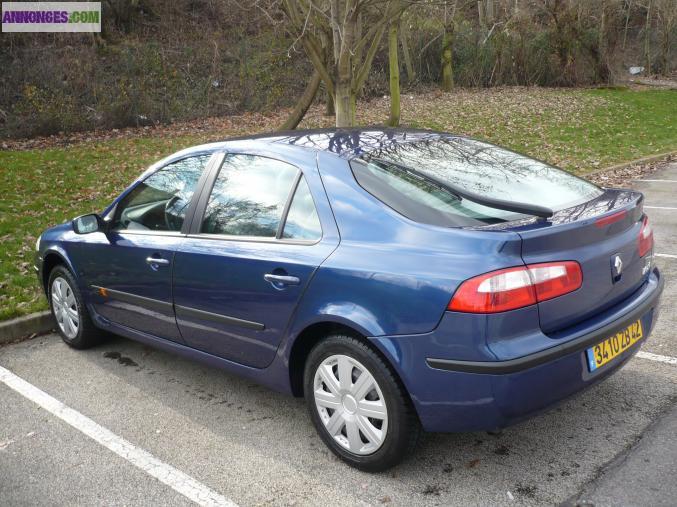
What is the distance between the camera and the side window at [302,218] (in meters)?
3.42

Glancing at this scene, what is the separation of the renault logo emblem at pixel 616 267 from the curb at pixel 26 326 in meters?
4.36

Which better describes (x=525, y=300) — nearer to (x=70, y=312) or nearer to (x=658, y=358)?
(x=658, y=358)

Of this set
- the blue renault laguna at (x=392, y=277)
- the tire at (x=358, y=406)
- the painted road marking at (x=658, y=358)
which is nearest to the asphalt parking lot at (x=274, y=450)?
the painted road marking at (x=658, y=358)

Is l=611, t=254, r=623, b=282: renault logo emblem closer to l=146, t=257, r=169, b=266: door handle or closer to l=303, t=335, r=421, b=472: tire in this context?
l=303, t=335, r=421, b=472: tire

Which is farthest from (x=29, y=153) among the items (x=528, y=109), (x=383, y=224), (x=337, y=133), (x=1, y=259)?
(x=528, y=109)

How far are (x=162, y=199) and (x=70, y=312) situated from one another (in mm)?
1424

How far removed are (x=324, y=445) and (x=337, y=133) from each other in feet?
5.80

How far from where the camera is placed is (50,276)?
5379 mm

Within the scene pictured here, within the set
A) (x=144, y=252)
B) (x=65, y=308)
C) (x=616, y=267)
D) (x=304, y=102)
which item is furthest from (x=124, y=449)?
(x=304, y=102)

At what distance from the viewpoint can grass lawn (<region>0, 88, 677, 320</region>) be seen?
27.9 ft

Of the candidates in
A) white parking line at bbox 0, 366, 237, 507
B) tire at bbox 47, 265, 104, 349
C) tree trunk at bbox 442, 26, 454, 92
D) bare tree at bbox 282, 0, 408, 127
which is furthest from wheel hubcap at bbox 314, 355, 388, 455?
tree trunk at bbox 442, 26, 454, 92

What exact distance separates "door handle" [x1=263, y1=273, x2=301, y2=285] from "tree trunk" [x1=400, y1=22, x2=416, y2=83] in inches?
901

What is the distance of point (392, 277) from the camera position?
9.82 feet

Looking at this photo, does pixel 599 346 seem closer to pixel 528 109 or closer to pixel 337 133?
pixel 337 133
